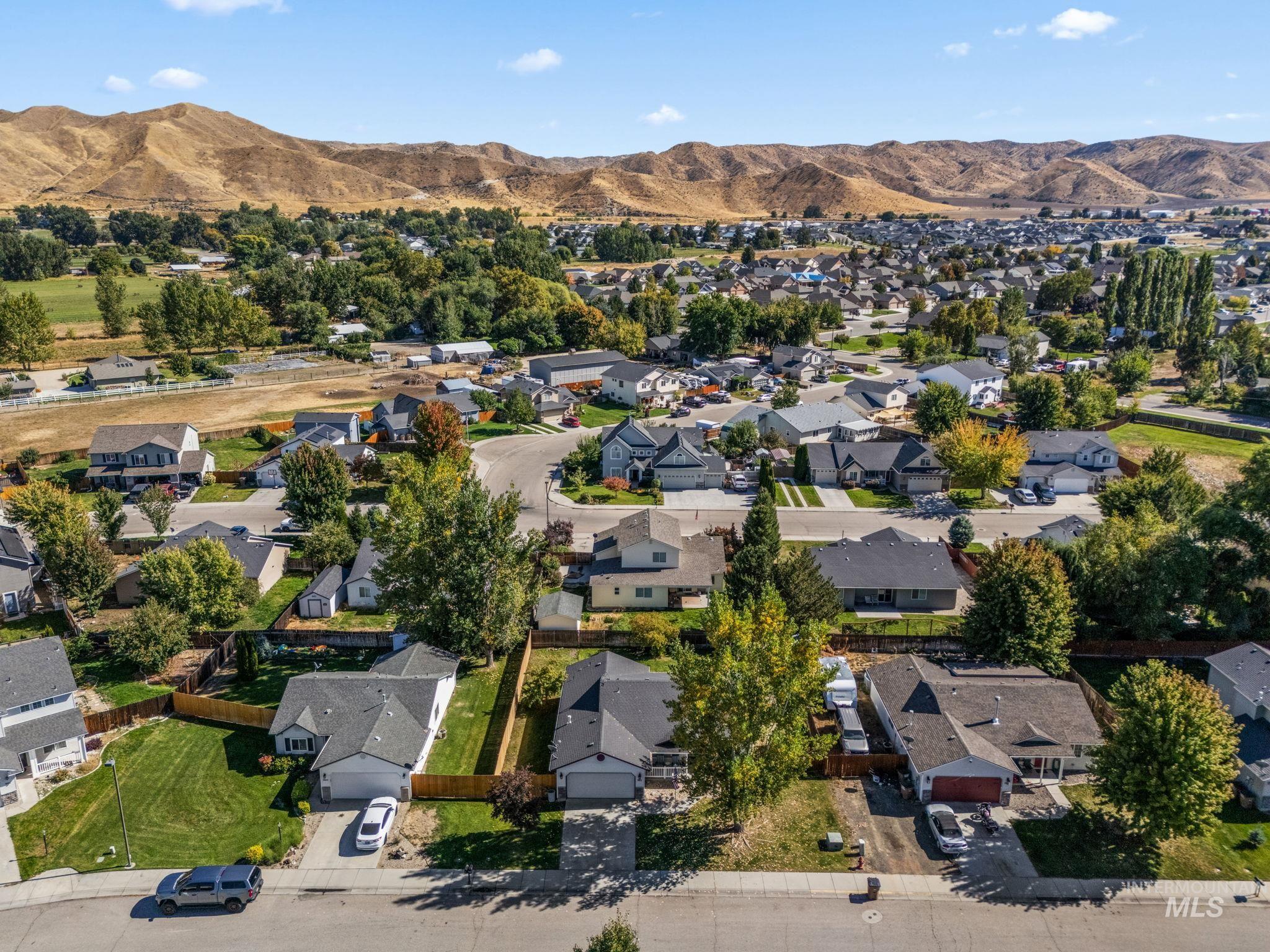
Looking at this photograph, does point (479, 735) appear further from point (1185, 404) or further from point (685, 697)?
point (1185, 404)

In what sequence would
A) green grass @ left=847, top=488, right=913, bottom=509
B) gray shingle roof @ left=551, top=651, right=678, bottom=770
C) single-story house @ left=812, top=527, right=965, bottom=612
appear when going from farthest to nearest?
green grass @ left=847, top=488, right=913, bottom=509 < single-story house @ left=812, top=527, right=965, bottom=612 < gray shingle roof @ left=551, top=651, right=678, bottom=770

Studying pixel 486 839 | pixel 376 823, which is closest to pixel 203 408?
pixel 376 823

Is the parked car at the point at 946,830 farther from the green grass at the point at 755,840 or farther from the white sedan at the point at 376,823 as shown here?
the white sedan at the point at 376,823

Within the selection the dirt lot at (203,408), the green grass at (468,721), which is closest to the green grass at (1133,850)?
the green grass at (468,721)

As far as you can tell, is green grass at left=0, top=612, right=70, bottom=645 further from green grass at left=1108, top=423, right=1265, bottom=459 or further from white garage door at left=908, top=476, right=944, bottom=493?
green grass at left=1108, top=423, right=1265, bottom=459

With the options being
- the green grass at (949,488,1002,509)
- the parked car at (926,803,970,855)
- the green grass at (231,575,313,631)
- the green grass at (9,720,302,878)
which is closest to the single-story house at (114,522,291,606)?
the green grass at (231,575,313,631)

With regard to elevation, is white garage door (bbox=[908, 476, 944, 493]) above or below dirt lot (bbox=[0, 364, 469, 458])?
below

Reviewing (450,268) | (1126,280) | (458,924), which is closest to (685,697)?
(458,924)

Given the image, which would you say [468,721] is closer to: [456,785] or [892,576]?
[456,785]
